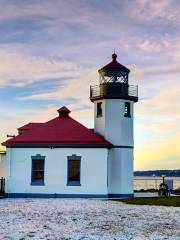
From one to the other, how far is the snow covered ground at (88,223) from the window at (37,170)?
8514 mm

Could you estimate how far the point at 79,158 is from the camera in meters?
30.3

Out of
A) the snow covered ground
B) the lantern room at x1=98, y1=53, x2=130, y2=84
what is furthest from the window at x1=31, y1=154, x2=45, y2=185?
the snow covered ground

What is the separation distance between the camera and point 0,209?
2089cm

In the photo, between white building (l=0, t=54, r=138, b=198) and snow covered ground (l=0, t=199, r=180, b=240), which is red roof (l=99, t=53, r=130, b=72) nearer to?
white building (l=0, t=54, r=138, b=198)

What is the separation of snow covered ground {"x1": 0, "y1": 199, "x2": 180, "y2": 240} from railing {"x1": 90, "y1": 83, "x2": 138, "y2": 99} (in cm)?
1101

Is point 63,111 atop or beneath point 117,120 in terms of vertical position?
atop

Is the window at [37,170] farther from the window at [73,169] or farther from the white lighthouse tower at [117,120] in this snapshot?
the white lighthouse tower at [117,120]

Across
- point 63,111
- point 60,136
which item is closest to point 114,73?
point 63,111

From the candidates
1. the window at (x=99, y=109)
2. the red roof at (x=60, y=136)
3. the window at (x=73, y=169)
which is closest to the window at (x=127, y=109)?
the window at (x=99, y=109)

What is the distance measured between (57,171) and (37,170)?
1230 mm

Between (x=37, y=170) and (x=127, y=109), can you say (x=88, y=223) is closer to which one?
(x=37, y=170)

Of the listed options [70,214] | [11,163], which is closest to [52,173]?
[11,163]

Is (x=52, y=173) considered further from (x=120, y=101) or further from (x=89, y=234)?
(x=89, y=234)

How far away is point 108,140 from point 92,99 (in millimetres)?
2985
